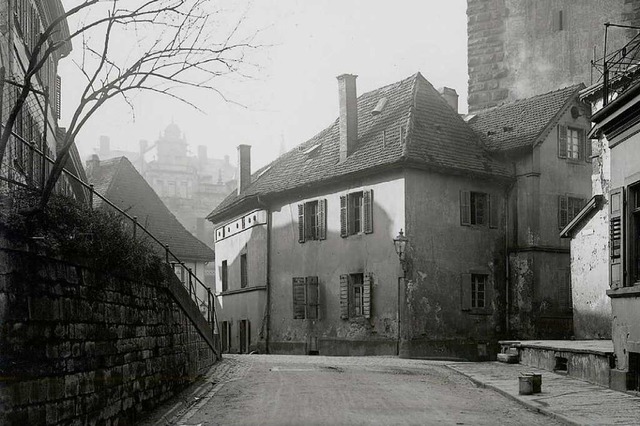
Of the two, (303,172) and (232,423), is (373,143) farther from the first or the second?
(232,423)

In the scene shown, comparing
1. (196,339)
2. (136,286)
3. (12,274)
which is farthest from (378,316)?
(12,274)

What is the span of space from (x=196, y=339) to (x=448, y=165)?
44.5 feet

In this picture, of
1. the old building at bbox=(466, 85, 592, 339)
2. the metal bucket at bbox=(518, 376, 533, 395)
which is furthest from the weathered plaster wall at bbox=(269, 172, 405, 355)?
the metal bucket at bbox=(518, 376, 533, 395)

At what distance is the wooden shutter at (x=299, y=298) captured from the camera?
3209 cm

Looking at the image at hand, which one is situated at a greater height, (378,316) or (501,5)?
(501,5)

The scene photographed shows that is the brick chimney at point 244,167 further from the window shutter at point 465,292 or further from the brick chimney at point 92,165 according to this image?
the window shutter at point 465,292

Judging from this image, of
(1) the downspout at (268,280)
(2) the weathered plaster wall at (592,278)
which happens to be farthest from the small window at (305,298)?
(2) the weathered plaster wall at (592,278)

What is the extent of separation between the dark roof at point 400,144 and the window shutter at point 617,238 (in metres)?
13.2

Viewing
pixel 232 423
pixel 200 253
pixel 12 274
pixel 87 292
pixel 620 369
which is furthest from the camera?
pixel 200 253

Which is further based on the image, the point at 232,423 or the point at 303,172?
the point at 303,172

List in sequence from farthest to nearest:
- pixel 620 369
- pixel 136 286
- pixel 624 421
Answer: pixel 620 369, pixel 136 286, pixel 624 421

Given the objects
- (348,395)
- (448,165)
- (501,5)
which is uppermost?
(501,5)

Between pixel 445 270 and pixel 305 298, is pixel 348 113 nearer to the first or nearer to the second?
pixel 305 298

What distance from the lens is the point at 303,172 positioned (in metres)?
33.9
